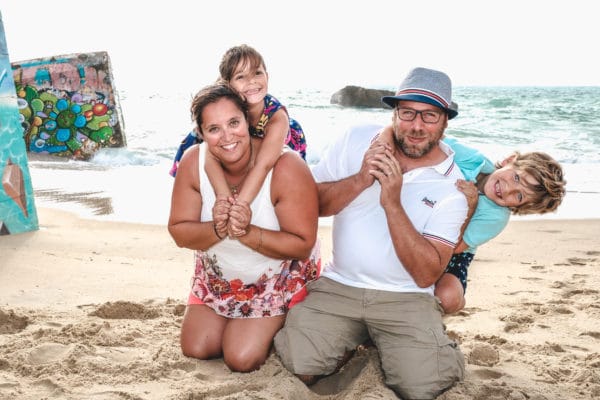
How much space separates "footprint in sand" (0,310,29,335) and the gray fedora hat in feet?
8.16

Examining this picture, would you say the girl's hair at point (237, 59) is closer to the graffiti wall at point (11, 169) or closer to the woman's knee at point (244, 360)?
the woman's knee at point (244, 360)

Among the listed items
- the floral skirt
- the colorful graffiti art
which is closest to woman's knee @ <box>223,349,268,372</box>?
the floral skirt

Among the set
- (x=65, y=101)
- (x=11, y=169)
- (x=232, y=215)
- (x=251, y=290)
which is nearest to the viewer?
(x=232, y=215)

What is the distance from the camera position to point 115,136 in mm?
12633

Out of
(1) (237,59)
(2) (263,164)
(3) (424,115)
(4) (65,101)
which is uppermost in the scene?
(1) (237,59)

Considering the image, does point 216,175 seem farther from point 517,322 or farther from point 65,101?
point 65,101

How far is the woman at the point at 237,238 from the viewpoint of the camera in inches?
116

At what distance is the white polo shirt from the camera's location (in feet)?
9.65

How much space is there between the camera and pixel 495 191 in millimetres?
3135

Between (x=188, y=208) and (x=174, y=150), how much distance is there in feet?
34.8

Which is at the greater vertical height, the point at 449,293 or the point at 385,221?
the point at 385,221

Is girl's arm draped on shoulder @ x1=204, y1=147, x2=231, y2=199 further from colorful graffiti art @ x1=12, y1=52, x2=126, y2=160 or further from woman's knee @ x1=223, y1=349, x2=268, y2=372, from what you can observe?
colorful graffiti art @ x1=12, y1=52, x2=126, y2=160

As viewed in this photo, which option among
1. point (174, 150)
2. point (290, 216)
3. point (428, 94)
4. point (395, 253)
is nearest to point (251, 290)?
point (290, 216)

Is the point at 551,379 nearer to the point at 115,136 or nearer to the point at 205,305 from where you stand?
the point at 205,305
